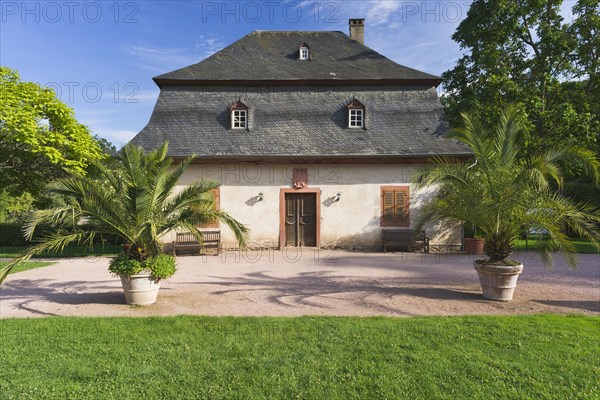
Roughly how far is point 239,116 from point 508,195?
439 inches

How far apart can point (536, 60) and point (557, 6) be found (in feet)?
8.46

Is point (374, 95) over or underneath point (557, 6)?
underneath

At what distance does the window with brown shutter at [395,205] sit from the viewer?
46.3ft

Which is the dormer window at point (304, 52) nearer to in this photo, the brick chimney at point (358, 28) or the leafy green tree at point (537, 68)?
the brick chimney at point (358, 28)

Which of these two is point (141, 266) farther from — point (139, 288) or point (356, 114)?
point (356, 114)

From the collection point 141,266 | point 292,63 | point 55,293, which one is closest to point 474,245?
point 292,63

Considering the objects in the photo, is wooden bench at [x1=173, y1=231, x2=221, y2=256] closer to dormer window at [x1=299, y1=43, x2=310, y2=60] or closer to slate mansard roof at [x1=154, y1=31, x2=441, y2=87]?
slate mansard roof at [x1=154, y1=31, x2=441, y2=87]

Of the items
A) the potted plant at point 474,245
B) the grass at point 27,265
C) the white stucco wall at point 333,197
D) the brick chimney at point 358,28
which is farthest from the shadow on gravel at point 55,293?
the brick chimney at point 358,28

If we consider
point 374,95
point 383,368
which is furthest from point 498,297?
point 374,95

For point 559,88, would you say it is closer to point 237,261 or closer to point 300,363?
point 237,261

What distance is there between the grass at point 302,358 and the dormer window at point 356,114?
10.6m

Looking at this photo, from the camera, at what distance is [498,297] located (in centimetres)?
692

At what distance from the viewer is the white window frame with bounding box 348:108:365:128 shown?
48.9 ft

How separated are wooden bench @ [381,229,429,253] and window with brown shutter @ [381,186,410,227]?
0.39 meters
